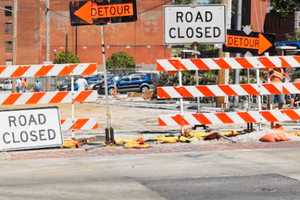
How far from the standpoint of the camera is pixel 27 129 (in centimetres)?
1230

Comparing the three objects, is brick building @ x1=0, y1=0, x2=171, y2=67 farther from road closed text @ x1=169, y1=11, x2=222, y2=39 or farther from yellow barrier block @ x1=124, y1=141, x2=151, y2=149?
yellow barrier block @ x1=124, y1=141, x2=151, y2=149

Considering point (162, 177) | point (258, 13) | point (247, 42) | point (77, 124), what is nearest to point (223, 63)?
point (247, 42)

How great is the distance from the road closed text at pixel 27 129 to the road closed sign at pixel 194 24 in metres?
3.29

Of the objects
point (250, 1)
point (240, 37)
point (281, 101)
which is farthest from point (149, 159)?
point (250, 1)

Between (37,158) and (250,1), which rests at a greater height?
(250,1)

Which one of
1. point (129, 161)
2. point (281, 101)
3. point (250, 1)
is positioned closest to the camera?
point (129, 161)

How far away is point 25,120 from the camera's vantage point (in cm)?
1231

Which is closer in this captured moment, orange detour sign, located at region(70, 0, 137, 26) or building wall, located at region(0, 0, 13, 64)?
orange detour sign, located at region(70, 0, 137, 26)

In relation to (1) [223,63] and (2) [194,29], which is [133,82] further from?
(1) [223,63]

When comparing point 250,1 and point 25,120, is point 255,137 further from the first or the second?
point 250,1

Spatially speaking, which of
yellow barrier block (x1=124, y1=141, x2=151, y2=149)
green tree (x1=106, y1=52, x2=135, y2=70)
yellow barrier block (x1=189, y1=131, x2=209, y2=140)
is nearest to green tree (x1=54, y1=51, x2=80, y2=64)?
green tree (x1=106, y1=52, x2=135, y2=70)

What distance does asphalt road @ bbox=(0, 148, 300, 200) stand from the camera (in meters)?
8.23

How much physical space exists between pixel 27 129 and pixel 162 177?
3719 millimetres

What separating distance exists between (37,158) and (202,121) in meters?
3.56
